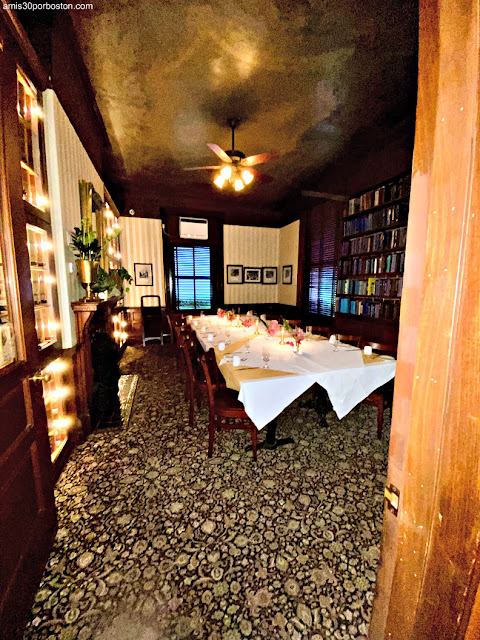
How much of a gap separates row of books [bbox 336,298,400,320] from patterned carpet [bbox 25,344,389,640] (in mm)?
2231

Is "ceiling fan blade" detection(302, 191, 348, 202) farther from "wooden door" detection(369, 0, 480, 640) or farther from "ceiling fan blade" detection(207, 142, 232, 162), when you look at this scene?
"wooden door" detection(369, 0, 480, 640)

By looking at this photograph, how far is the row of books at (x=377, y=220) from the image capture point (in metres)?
3.71

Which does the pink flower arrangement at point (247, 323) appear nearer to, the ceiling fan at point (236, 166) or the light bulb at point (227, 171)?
the ceiling fan at point (236, 166)

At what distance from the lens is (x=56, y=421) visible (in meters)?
2.22

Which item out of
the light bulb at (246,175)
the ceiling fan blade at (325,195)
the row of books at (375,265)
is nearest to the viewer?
the light bulb at (246,175)

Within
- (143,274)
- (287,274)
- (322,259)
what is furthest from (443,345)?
(287,274)

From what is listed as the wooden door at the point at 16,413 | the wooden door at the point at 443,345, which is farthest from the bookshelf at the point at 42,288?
the wooden door at the point at 443,345

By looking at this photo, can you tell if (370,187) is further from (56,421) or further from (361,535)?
(56,421)

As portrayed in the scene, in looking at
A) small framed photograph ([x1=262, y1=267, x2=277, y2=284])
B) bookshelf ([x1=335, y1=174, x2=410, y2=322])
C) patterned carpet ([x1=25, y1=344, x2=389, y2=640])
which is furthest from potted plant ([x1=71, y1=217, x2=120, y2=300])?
small framed photograph ([x1=262, y1=267, x2=277, y2=284])

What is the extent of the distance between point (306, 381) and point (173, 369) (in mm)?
3011

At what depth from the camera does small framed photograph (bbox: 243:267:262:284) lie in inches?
301

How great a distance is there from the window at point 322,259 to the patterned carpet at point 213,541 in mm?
3560

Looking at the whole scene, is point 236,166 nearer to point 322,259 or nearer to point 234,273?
point 322,259

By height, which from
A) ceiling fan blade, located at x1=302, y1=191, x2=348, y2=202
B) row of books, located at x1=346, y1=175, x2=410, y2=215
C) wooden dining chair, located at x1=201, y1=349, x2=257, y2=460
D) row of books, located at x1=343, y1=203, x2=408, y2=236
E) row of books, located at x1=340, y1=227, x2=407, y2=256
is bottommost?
wooden dining chair, located at x1=201, y1=349, x2=257, y2=460
